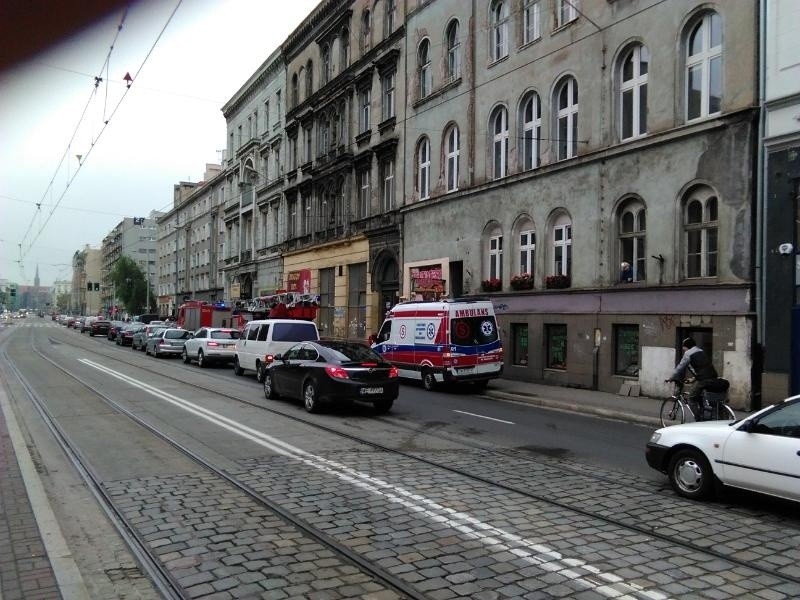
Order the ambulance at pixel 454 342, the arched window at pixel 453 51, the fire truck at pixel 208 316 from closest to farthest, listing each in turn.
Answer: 1. the ambulance at pixel 454 342
2. the arched window at pixel 453 51
3. the fire truck at pixel 208 316

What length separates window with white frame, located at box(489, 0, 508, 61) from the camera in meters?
23.8

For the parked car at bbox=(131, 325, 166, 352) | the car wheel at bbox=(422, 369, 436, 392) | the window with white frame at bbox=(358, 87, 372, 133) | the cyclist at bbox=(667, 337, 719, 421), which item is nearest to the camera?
the cyclist at bbox=(667, 337, 719, 421)

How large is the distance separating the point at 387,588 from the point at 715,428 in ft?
14.0

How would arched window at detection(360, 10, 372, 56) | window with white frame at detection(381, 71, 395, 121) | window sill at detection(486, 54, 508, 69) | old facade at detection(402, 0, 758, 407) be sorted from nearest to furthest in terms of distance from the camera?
old facade at detection(402, 0, 758, 407)
window sill at detection(486, 54, 508, 69)
window with white frame at detection(381, 71, 395, 121)
arched window at detection(360, 10, 372, 56)

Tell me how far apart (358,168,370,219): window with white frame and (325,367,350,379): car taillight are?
69.1ft

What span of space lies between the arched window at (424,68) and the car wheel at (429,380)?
571 inches

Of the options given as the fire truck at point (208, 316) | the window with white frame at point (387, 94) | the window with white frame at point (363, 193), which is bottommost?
the fire truck at point (208, 316)

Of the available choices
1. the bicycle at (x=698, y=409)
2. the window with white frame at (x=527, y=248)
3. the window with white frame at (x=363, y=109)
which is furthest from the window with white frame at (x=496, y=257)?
the window with white frame at (x=363, y=109)

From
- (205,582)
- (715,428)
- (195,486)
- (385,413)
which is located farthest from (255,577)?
(385,413)

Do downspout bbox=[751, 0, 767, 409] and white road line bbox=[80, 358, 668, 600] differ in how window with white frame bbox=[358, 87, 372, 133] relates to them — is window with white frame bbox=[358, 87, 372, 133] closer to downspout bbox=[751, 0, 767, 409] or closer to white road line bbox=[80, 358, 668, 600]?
downspout bbox=[751, 0, 767, 409]

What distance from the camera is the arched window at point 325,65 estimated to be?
126 ft

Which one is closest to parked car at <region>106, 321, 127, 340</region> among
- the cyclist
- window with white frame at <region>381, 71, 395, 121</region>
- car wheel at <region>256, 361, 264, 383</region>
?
window with white frame at <region>381, 71, 395, 121</region>

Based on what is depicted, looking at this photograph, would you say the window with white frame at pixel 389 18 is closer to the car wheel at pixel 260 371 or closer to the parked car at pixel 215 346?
the parked car at pixel 215 346

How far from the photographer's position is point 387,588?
4613 mm
